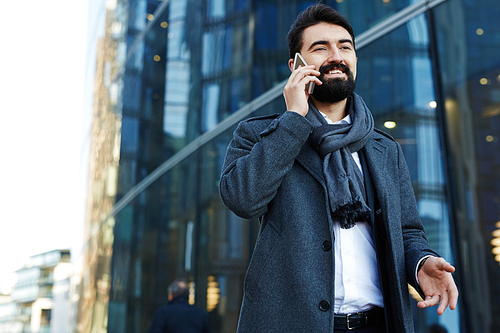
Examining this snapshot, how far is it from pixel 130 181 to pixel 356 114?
1026 cm

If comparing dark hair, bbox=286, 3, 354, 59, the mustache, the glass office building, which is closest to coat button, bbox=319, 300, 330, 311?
the mustache

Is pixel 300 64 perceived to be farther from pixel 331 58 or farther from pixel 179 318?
pixel 179 318

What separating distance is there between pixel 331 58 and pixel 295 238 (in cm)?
75

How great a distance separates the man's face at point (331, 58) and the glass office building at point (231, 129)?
206cm

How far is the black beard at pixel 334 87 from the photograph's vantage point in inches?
77.4

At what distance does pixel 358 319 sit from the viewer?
1.67 metres

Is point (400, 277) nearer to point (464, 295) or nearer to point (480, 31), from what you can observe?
point (464, 295)

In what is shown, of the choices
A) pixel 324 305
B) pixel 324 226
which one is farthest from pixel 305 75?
pixel 324 305

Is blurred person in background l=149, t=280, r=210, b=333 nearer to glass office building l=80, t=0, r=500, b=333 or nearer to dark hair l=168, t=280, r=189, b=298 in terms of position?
dark hair l=168, t=280, r=189, b=298

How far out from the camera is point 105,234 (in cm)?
1427

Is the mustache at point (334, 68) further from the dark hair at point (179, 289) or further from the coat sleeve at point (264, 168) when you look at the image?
the dark hair at point (179, 289)

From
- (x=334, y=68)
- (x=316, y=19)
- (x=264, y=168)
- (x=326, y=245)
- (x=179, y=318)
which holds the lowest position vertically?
(x=179, y=318)

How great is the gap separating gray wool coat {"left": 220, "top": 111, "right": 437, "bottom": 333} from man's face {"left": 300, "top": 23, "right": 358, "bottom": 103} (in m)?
0.26

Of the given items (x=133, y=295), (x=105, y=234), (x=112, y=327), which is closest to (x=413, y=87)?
(x=133, y=295)
